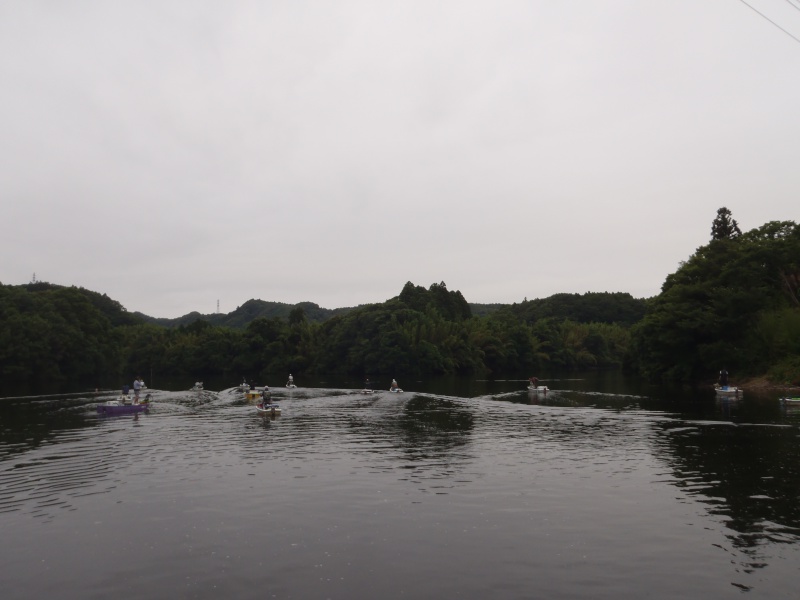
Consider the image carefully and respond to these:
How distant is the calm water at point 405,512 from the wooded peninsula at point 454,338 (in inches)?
1632

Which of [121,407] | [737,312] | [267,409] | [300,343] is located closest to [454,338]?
[300,343]

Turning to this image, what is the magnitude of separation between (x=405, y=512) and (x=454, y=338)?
417 feet

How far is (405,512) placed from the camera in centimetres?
2070

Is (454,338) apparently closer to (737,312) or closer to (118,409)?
(737,312)

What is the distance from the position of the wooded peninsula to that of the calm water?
136 feet

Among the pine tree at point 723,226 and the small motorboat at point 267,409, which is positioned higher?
the pine tree at point 723,226

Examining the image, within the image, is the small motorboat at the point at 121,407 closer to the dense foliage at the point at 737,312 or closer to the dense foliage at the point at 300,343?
the dense foliage at the point at 737,312

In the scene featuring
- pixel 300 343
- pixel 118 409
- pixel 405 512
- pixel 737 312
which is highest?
pixel 300 343

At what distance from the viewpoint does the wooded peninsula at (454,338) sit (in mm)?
78375

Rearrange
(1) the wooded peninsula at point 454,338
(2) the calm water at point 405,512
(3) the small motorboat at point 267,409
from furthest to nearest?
(1) the wooded peninsula at point 454,338 → (3) the small motorboat at point 267,409 → (2) the calm water at point 405,512

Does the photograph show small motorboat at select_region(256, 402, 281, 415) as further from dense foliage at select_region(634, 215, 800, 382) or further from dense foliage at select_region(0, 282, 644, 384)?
dense foliage at select_region(0, 282, 644, 384)

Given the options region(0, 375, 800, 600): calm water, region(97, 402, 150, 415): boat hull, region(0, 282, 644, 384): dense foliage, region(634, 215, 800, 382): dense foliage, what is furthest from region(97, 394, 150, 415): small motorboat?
region(0, 282, 644, 384): dense foliage

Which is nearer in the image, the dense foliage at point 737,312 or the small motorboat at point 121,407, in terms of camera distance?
the small motorboat at point 121,407

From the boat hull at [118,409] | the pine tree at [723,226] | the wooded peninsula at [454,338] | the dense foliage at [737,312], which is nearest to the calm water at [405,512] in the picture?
the boat hull at [118,409]
